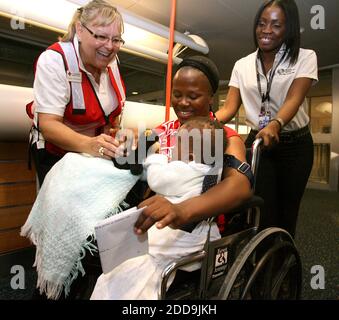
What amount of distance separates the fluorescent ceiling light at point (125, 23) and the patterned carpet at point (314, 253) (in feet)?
4.69

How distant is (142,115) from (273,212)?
1.19 meters

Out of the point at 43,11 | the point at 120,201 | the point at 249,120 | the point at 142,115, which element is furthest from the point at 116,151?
the point at 43,11

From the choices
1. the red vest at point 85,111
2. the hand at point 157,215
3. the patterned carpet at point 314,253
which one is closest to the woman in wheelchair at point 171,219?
the hand at point 157,215

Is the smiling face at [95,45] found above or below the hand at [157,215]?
above

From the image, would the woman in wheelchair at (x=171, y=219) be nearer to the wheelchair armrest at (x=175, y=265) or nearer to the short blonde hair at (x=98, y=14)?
the wheelchair armrest at (x=175, y=265)

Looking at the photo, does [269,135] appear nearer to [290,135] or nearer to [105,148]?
[290,135]

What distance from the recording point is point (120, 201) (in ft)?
2.50

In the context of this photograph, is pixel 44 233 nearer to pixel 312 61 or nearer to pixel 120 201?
pixel 120 201

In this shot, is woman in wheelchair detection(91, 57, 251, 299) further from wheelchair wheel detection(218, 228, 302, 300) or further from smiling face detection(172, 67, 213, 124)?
wheelchair wheel detection(218, 228, 302, 300)

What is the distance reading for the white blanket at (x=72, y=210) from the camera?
0.73m

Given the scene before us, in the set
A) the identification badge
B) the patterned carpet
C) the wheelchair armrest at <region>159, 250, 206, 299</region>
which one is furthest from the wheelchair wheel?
the identification badge

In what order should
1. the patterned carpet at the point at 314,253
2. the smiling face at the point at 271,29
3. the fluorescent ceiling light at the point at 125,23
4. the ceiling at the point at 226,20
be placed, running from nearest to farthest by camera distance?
1. the smiling face at the point at 271,29
2. the patterned carpet at the point at 314,253
3. the fluorescent ceiling light at the point at 125,23
4. the ceiling at the point at 226,20

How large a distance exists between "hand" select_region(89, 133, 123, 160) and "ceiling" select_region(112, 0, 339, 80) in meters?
2.57

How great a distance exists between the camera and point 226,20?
11.4 feet
